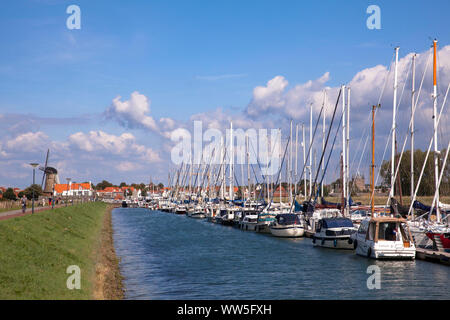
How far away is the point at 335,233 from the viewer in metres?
46.8

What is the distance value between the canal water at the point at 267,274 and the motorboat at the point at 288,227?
6856 millimetres

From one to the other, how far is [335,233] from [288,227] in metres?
13.3

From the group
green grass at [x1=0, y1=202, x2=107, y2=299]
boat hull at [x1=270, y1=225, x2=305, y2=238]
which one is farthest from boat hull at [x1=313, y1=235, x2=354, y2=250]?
green grass at [x1=0, y1=202, x2=107, y2=299]

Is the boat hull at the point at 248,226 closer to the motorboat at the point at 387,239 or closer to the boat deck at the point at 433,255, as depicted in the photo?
the motorboat at the point at 387,239

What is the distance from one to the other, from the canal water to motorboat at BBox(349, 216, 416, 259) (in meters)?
0.66

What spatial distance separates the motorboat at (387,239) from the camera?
36.3 meters

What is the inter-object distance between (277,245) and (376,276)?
2233 cm

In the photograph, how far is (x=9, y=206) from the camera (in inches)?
3007

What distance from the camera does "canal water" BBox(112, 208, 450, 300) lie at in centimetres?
2738

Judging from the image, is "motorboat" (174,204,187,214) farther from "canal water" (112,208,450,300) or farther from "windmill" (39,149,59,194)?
"canal water" (112,208,450,300)

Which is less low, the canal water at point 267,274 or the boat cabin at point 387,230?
the boat cabin at point 387,230

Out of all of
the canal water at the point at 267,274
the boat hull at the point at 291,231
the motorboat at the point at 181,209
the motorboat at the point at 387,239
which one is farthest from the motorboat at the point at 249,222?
the motorboat at the point at 181,209
